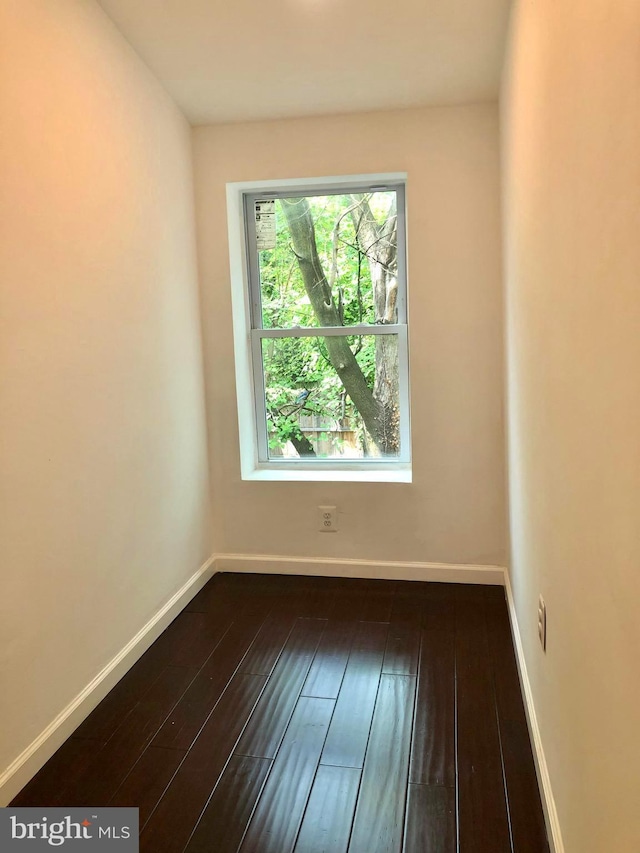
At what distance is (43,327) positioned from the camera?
1.97m

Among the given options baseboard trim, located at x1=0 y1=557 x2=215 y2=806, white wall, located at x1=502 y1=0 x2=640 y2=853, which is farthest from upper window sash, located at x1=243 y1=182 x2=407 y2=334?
baseboard trim, located at x1=0 y1=557 x2=215 y2=806

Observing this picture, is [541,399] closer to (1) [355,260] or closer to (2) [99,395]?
(2) [99,395]

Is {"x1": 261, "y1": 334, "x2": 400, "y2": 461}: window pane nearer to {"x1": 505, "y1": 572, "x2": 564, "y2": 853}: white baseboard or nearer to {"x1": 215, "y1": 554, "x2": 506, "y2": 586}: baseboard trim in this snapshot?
{"x1": 215, "y1": 554, "x2": 506, "y2": 586}: baseboard trim

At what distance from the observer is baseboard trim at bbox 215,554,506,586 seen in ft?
10.3

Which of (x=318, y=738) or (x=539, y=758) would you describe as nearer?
(x=539, y=758)

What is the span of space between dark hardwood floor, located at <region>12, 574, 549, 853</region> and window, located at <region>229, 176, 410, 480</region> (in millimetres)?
868

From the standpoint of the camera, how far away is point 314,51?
2.57 meters

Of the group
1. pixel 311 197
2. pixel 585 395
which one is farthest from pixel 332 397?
pixel 585 395

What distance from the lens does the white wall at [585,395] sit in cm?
83

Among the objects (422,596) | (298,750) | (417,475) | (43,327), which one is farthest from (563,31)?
(422,596)

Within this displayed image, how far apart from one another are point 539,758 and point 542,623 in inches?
15.9

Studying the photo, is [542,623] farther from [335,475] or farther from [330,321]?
[330,321]

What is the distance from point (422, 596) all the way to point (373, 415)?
0.95 metres

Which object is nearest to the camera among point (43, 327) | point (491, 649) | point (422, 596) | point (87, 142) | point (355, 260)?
point (43, 327)
